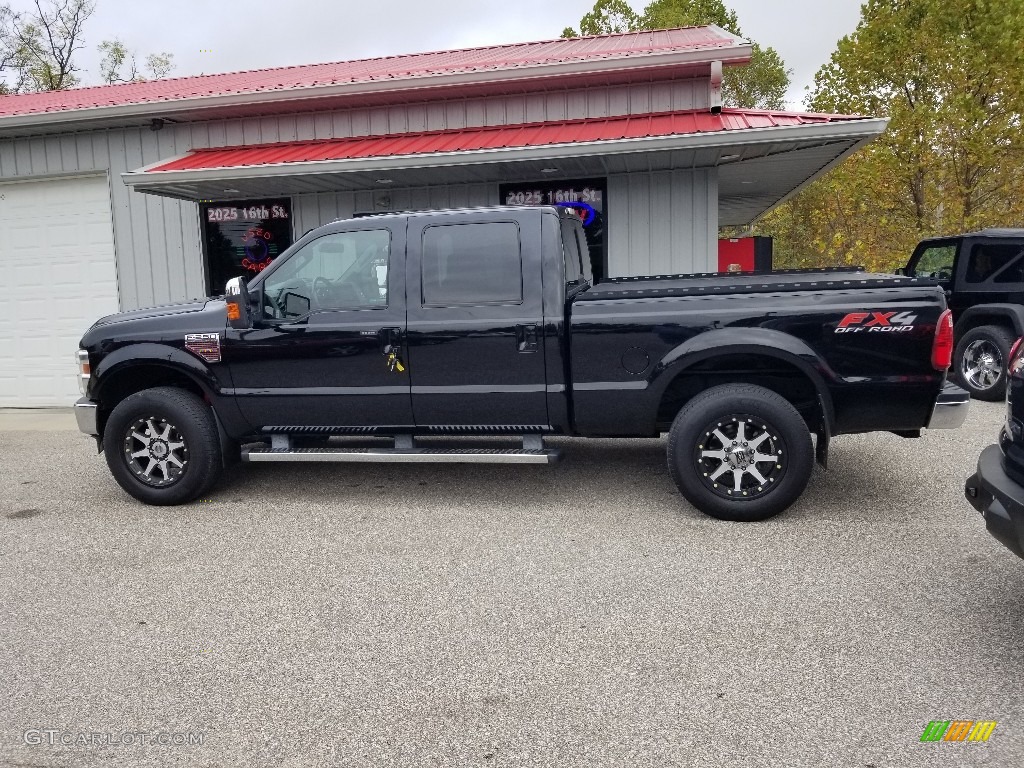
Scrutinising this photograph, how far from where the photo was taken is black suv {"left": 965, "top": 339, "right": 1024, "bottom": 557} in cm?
298

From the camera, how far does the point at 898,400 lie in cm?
473

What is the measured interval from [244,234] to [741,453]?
8024 millimetres

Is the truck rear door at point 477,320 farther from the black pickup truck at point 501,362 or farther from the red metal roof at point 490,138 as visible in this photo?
the red metal roof at point 490,138

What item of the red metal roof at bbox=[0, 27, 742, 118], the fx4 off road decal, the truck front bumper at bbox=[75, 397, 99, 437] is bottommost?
the truck front bumper at bbox=[75, 397, 99, 437]

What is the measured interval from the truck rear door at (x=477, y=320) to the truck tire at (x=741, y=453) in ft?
3.28

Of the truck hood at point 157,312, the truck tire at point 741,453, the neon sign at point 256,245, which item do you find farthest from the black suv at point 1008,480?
the neon sign at point 256,245

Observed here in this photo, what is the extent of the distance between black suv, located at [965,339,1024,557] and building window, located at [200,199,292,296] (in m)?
8.98

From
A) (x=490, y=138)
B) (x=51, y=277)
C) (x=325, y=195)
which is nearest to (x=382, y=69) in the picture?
(x=325, y=195)

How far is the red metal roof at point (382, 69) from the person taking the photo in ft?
31.6

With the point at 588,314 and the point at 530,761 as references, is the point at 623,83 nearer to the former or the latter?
the point at 588,314

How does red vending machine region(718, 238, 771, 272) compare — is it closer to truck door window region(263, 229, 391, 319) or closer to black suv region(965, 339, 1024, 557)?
truck door window region(263, 229, 391, 319)

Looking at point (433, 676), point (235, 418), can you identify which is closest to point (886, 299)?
point (433, 676)

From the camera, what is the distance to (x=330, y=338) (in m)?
5.40

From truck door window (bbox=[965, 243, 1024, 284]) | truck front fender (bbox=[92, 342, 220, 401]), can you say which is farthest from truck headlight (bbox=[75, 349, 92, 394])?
truck door window (bbox=[965, 243, 1024, 284])
